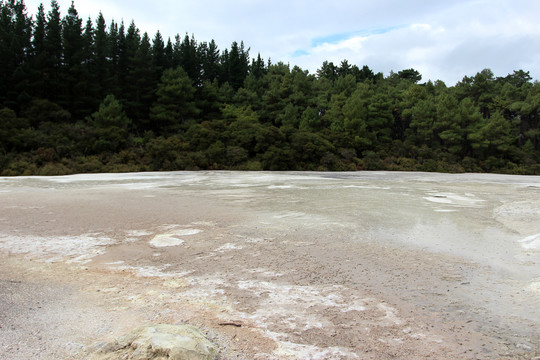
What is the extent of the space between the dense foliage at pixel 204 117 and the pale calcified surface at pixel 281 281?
609 inches

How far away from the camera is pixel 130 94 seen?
1188 inches

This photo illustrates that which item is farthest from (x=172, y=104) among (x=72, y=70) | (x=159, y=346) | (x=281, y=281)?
(x=159, y=346)

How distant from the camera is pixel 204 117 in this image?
31.9 metres

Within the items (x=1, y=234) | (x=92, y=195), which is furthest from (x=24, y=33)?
(x=1, y=234)

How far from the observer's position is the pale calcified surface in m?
2.22

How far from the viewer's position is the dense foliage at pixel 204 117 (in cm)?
2153

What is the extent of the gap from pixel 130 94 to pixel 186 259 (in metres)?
29.7

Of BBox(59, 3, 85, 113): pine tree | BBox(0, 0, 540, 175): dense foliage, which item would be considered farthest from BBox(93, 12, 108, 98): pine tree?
BBox(59, 3, 85, 113): pine tree

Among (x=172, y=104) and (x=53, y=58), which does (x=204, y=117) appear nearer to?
(x=172, y=104)

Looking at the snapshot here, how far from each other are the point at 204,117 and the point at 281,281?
30064mm

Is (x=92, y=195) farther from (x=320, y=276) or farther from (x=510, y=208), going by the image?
(x=510, y=208)

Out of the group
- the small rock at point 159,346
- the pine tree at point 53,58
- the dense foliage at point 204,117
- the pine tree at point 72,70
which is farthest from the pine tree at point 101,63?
the small rock at point 159,346

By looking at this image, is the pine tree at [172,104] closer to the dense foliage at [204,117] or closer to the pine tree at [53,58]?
the dense foliage at [204,117]

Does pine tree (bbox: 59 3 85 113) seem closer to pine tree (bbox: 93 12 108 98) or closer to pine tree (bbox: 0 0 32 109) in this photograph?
pine tree (bbox: 93 12 108 98)
